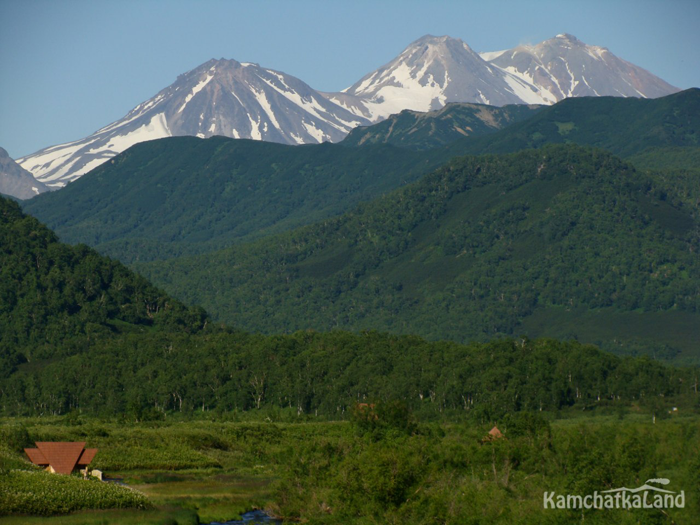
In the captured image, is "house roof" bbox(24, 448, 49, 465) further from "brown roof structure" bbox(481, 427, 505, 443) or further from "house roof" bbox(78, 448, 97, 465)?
"brown roof structure" bbox(481, 427, 505, 443)

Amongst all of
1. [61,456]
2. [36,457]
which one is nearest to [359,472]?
[61,456]

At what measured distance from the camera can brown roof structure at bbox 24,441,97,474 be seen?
10956 cm

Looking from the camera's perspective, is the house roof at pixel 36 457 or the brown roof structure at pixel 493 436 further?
the brown roof structure at pixel 493 436

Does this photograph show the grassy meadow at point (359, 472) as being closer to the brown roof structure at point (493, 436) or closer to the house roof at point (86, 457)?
the brown roof structure at point (493, 436)

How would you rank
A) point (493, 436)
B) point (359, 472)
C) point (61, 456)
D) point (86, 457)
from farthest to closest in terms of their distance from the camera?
1. point (493, 436)
2. point (86, 457)
3. point (61, 456)
4. point (359, 472)

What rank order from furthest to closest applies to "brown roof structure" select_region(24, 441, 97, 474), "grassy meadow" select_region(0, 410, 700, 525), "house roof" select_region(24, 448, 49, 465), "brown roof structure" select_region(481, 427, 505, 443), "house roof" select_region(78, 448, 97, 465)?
"brown roof structure" select_region(481, 427, 505, 443), "house roof" select_region(78, 448, 97, 465), "house roof" select_region(24, 448, 49, 465), "brown roof structure" select_region(24, 441, 97, 474), "grassy meadow" select_region(0, 410, 700, 525)

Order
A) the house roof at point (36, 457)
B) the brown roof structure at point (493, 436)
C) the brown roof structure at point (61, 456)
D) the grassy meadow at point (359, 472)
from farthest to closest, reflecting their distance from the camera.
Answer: the brown roof structure at point (493, 436)
the house roof at point (36, 457)
the brown roof structure at point (61, 456)
the grassy meadow at point (359, 472)

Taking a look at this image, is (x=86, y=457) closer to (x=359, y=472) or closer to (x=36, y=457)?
(x=36, y=457)

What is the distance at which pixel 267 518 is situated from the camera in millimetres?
107062

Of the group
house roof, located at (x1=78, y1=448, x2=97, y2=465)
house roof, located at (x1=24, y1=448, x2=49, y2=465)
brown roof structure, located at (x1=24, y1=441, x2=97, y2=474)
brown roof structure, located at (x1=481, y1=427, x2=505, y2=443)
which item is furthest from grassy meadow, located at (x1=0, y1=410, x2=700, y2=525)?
house roof, located at (x1=78, y1=448, x2=97, y2=465)

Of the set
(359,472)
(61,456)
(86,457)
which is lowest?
(86,457)

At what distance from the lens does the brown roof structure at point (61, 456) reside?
359ft

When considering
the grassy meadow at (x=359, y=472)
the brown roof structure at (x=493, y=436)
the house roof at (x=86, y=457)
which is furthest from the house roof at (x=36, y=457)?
the brown roof structure at (x=493, y=436)

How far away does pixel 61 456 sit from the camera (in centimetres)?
11044
